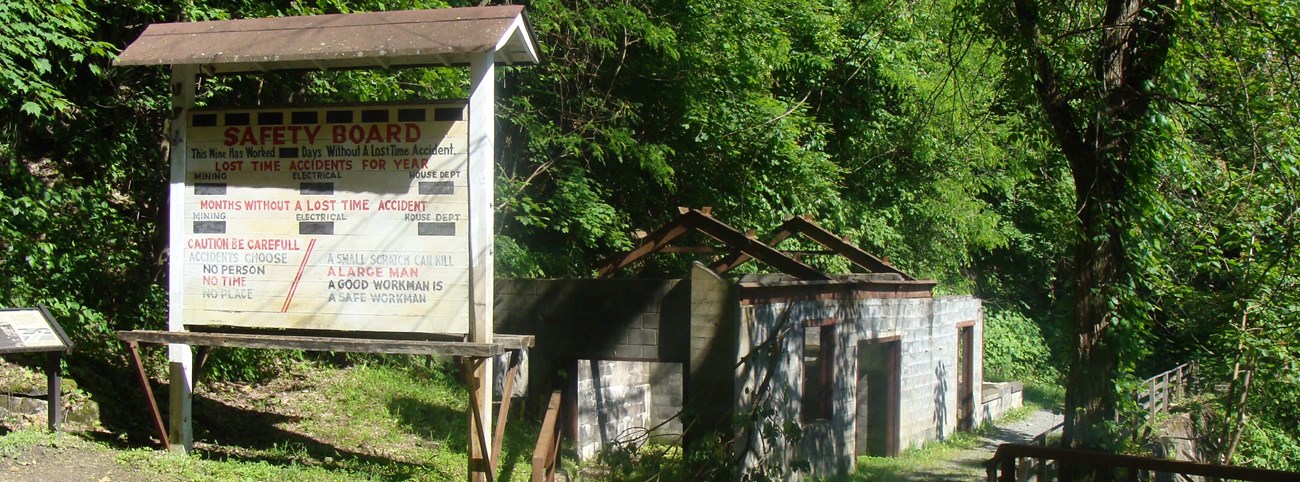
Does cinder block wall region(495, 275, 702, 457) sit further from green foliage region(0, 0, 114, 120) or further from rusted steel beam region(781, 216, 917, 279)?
green foliage region(0, 0, 114, 120)

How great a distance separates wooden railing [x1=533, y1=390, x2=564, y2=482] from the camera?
Result: 26.6ft

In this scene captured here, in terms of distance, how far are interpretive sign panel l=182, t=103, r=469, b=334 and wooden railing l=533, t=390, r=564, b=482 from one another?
169cm

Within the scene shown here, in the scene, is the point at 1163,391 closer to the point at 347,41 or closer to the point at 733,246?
the point at 733,246

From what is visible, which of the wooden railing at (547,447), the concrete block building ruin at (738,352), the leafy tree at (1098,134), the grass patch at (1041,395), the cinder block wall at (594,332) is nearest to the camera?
the leafy tree at (1098,134)

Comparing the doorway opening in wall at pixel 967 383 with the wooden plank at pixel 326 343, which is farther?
the doorway opening in wall at pixel 967 383

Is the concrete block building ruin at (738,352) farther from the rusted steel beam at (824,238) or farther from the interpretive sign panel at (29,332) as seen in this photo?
the interpretive sign panel at (29,332)

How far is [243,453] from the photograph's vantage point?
319 inches

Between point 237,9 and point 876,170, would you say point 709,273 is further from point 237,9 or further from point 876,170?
point 876,170

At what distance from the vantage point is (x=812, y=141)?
1605 centimetres

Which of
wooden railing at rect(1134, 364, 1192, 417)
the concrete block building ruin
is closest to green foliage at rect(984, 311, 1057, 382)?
wooden railing at rect(1134, 364, 1192, 417)

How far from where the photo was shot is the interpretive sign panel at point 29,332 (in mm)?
7055

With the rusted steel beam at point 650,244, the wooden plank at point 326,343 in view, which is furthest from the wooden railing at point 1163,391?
the wooden plank at point 326,343

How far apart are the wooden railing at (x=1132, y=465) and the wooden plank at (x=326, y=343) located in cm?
384

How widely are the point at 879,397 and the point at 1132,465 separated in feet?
24.1
